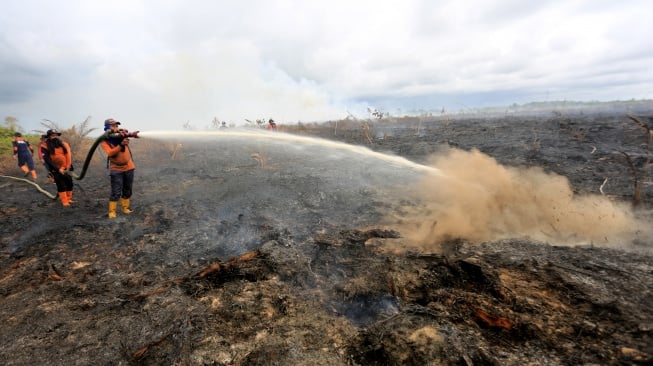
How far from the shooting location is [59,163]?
8547 millimetres

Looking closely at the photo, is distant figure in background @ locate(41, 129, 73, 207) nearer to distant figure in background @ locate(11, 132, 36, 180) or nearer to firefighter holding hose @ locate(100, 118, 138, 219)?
firefighter holding hose @ locate(100, 118, 138, 219)

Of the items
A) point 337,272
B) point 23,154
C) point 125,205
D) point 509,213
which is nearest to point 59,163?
point 125,205

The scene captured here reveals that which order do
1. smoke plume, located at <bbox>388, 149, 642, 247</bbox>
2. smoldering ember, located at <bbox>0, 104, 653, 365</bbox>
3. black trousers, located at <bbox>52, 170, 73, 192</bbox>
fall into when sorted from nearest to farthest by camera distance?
smoldering ember, located at <bbox>0, 104, 653, 365</bbox> → smoke plume, located at <bbox>388, 149, 642, 247</bbox> → black trousers, located at <bbox>52, 170, 73, 192</bbox>

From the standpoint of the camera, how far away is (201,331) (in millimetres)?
3609

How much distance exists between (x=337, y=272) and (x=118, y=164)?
5.86m

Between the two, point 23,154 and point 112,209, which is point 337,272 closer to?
point 112,209

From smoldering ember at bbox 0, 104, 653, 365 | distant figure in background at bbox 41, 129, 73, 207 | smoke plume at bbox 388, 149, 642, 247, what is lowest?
smoldering ember at bbox 0, 104, 653, 365

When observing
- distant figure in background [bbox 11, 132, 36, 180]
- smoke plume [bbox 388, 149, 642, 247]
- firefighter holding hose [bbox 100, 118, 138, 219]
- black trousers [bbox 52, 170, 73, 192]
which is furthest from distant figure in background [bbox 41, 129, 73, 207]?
smoke plume [bbox 388, 149, 642, 247]

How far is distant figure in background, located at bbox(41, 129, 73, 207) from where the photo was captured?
8.27 m

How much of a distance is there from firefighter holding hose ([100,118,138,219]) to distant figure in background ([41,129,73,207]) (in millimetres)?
1961

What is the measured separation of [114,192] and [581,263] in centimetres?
900

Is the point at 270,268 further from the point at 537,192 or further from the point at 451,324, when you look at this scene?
the point at 537,192

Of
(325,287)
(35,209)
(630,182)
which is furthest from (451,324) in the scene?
(35,209)

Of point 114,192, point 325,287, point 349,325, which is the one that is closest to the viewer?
point 349,325
